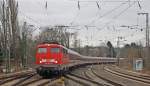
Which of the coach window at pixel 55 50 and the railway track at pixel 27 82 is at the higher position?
the coach window at pixel 55 50

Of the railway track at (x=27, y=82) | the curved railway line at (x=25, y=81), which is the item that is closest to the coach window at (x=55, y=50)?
the curved railway line at (x=25, y=81)

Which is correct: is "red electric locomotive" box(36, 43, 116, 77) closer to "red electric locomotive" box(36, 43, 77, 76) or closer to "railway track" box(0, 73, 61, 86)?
"red electric locomotive" box(36, 43, 77, 76)

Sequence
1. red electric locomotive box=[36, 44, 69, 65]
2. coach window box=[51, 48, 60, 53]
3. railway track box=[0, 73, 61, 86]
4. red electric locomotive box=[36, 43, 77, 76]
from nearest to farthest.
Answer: railway track box=[0, 73, 61, 86] < red electric locomotive box=[36, 43, 77, 76] < red electric locomotive box=[36, 44, 69, 65] < coach window box=[51, 48, 60, 53]

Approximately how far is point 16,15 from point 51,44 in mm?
23247

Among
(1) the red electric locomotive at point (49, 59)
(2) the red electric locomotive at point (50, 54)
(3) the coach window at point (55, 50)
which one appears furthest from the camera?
(3) the coach window at point (55, 50)

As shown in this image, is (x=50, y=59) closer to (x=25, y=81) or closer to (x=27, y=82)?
(x=25, y=81)

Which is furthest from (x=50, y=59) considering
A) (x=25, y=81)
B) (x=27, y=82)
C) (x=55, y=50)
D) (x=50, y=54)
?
(x=27, y=82)

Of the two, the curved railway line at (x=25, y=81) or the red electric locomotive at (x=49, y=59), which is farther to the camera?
the red electric locomotive at (x=49, y=59)

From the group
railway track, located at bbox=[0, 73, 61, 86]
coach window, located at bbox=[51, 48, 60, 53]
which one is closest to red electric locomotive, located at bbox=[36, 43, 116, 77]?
coach window, located at bbox=[51, 48, 60, 53]

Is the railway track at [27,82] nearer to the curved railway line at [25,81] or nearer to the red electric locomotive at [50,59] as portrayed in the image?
the curved railway line at [25,81]

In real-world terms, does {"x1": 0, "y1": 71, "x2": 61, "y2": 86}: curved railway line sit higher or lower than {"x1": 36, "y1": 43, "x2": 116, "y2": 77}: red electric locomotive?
lower

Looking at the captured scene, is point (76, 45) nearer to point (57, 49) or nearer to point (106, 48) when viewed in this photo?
point (106, 48)

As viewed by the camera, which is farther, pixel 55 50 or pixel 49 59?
pixel 55 50

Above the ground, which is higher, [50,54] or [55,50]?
[55,50]
